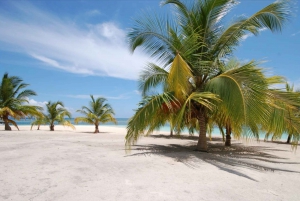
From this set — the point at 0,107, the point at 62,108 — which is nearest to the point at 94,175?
the point at 0,107

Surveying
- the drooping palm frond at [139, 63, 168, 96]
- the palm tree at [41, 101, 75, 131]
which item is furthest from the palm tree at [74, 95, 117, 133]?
the drooping palm frond at [139, 63, 168, 96]

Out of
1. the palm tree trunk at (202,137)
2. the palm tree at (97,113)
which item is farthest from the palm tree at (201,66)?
the palm tree at (97,113)

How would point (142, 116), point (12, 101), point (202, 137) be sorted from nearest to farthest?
1. point (142, 116)
2. point (202, 137)
3. point (12, 101)

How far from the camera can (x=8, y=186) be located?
3.06 meters

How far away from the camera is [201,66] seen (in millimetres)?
7422

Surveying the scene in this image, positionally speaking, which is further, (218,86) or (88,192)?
(218,86)

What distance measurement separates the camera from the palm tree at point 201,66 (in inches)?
240

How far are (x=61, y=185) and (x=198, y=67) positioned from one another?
19.6 ft

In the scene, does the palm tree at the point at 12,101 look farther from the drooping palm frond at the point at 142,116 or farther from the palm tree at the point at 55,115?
the drooping palm frond at the point at 142,116

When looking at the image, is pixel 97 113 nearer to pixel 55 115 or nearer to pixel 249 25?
pixel 55 115

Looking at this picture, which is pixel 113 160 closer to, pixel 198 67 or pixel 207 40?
pixel 198 67

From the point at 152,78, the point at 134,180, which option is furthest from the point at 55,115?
the point at 134,180

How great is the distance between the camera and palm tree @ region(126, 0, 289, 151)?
240 inches

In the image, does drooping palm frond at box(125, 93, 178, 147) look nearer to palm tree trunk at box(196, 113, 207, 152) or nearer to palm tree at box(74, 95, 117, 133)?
palm tree trunk at box(196, 113, 207, 152)
